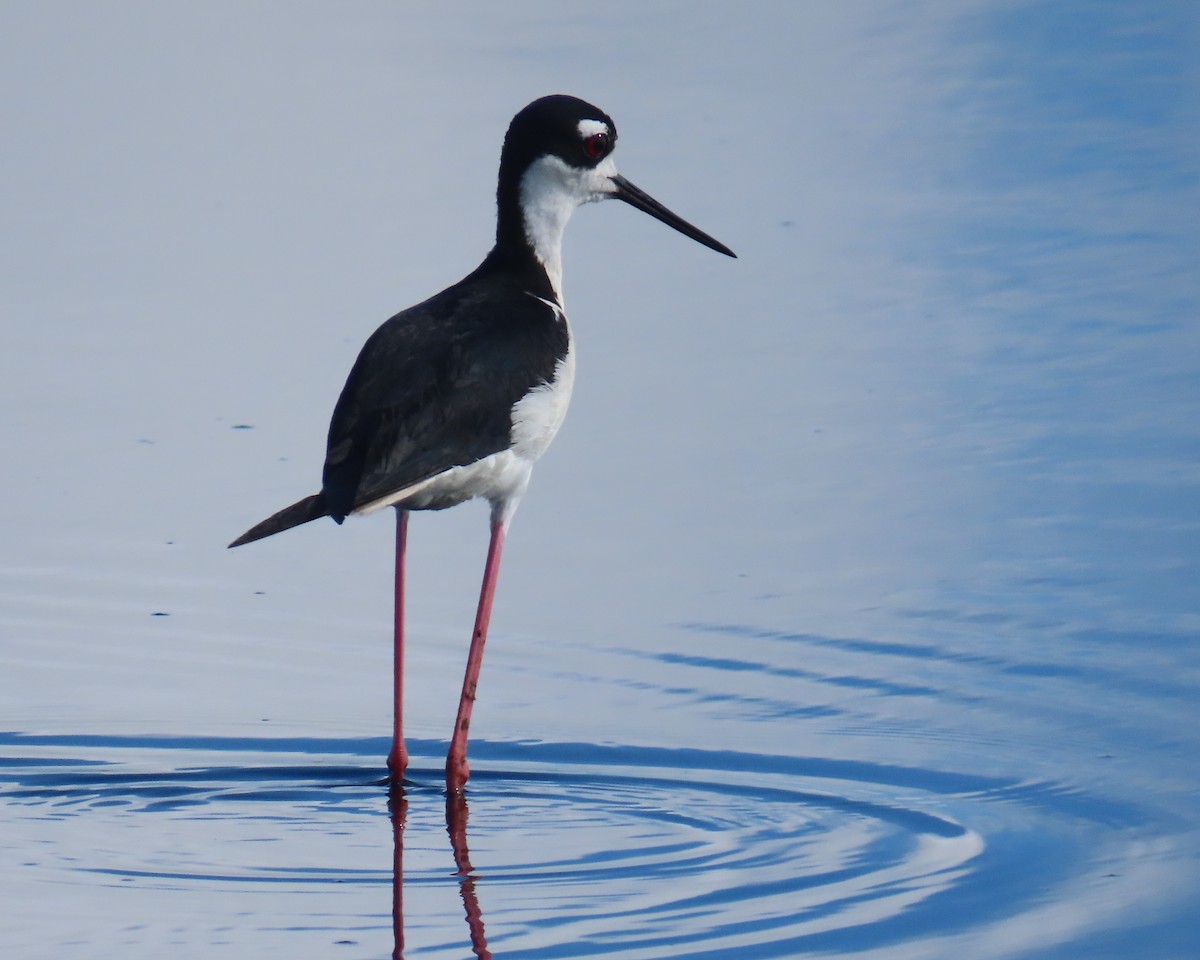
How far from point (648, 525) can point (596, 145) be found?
1344 millimetres

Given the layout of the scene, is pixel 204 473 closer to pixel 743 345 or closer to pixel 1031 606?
pixel 743 345

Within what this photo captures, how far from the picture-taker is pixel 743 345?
9109mm

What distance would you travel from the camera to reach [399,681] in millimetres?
6121

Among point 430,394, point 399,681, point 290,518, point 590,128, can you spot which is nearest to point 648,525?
point 590,128

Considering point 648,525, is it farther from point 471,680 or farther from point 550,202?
point 471,680

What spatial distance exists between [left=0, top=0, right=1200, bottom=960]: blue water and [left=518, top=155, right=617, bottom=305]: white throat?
1.04 meters

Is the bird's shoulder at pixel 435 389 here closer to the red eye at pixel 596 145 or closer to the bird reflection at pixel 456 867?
the red eye at pixel 596 145

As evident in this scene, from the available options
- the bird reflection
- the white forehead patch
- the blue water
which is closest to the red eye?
the white forehead patch

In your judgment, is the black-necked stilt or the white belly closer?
the black-necked stilt

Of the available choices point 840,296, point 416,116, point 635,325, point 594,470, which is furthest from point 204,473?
point 416,116

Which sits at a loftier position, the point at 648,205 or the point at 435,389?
the point at 648,205

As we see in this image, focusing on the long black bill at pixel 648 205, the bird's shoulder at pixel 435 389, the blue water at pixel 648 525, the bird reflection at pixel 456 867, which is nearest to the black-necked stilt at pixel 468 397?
the bird's shoulder at pixel 435 389

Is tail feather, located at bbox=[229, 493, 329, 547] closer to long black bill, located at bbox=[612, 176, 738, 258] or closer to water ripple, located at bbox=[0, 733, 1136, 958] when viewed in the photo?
water ripple, located at bbox=[0, 733, 1136, 958]

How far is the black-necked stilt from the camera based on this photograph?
583 cm
